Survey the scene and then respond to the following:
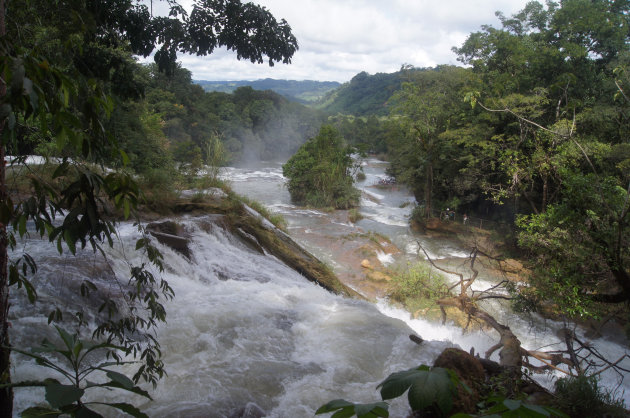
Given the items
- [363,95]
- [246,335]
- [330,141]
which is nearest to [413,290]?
[246,335]

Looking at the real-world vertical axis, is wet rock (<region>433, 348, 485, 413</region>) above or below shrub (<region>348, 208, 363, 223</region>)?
above

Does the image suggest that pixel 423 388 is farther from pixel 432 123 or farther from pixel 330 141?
pixel 330 141

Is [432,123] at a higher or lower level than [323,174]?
higher

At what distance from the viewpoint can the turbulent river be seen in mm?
3535

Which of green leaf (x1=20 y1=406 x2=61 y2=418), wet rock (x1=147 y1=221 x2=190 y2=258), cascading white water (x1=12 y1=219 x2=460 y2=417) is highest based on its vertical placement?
green leaf (x1=20 y1=406 x2=61 y2=418)

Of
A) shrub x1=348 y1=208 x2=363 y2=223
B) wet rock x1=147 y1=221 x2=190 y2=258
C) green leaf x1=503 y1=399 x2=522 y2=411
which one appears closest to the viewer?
green leaf x1=503 y1=399 x2=522 y2=411

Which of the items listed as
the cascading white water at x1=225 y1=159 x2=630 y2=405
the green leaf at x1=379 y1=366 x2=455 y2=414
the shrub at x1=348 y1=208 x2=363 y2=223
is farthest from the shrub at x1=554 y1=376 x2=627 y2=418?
the shrub at x1=348 y1=208 x2=363 y2=223

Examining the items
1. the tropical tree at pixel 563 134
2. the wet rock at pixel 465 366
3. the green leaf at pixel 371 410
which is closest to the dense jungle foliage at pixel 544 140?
the tropical tree at pixel 563 134

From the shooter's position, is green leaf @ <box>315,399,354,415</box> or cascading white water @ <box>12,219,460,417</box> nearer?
green leaf @ <box>315,399,354,415</box>

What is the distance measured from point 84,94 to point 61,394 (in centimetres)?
129

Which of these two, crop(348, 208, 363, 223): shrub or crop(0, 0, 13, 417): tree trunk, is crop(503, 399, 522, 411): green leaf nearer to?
crop(0, 0, 13, 417): tree trunk

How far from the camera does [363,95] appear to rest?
97.7m

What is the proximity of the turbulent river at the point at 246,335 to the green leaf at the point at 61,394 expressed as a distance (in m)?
0.97

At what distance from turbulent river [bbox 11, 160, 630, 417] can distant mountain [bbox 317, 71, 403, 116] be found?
72.8 meters
